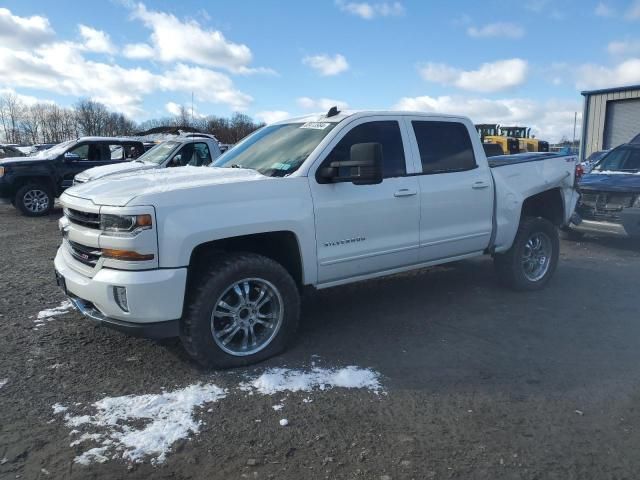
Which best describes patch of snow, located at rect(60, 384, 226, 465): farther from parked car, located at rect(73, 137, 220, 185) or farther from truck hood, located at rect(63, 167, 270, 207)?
parked car, located at rect(73, 137, 220, 185)

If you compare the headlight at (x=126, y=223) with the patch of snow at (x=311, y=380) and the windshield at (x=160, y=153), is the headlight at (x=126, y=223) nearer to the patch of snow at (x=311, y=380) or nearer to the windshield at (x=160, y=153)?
the patch of snow at (x=311, y=380)

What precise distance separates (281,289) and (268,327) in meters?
0.32

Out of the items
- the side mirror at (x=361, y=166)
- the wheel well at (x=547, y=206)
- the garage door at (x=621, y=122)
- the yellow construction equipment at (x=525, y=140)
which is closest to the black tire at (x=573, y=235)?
the wheel well at (x=547, y=206)

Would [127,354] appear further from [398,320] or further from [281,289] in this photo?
[398,320]

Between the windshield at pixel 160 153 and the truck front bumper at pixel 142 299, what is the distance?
8.13 m

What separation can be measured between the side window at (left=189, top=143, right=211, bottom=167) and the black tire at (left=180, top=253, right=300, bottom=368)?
827 cm

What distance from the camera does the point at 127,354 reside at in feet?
13.8

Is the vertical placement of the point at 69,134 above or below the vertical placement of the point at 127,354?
above

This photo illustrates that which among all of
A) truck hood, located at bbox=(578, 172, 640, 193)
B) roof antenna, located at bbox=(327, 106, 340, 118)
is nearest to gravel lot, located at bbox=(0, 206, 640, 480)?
roof antenna, located at bbox=(327, 106, 340, 118)

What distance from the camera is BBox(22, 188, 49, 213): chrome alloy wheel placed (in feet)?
40.8

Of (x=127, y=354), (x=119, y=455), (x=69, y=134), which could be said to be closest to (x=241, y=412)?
(x=119, y=455)

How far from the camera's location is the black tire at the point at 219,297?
3707 millimetres

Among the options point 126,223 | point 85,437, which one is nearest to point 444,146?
point 126,223

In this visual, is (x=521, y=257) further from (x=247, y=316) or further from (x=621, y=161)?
(x=621, y=161)
